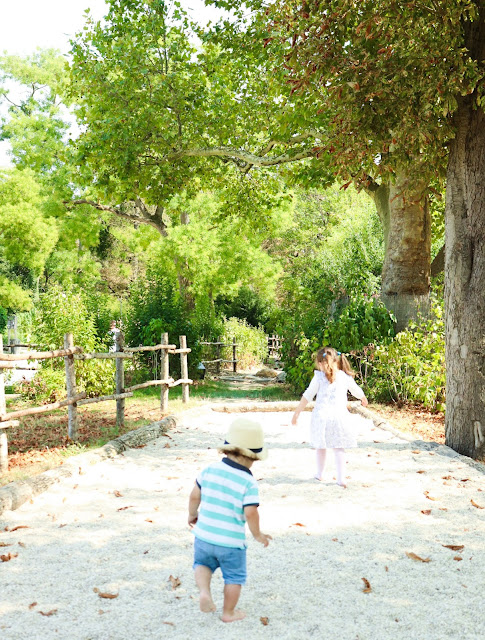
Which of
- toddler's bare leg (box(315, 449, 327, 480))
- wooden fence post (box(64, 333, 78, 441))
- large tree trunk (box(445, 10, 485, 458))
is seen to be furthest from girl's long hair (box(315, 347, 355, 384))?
wooden fence post (box(64, 333, 78, 441))

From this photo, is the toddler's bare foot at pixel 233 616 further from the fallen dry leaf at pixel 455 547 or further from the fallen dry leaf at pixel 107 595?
the fallen dry leaf at pixel 455 547

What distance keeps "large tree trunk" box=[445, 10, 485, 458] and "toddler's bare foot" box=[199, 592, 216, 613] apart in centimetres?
502

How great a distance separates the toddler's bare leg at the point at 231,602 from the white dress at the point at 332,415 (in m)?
3.04

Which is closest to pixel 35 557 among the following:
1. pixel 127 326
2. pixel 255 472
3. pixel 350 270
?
pixel 255 472

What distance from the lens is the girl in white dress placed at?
616 centimetres

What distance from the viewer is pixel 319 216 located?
32594mm

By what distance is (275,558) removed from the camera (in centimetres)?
422

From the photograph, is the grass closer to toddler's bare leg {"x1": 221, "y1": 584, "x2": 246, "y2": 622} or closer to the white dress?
the white dress

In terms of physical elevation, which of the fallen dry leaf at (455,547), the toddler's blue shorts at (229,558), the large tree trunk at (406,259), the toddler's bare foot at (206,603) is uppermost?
the large tree trunk at (406,259)

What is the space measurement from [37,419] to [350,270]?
9.53 m

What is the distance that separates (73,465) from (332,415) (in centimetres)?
292

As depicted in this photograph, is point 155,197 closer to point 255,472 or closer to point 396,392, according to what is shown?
point 396,392

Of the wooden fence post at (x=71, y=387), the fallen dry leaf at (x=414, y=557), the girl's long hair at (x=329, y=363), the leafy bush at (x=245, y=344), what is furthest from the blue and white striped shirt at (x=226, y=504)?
the leafy bush at (x=245, y=344)

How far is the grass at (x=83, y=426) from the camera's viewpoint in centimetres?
719
